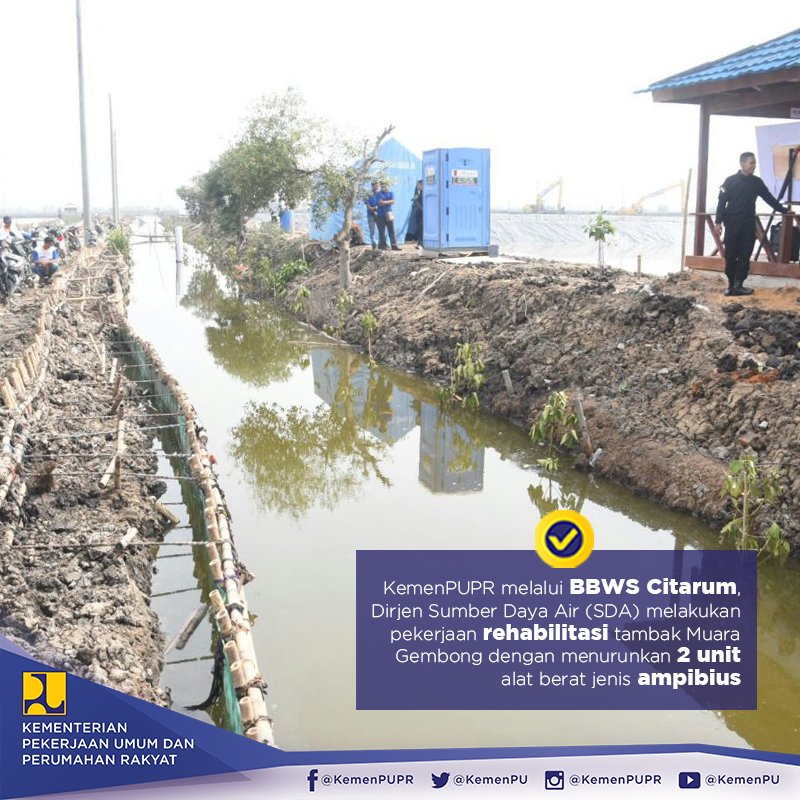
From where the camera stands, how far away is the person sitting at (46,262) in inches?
850

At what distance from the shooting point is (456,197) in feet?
67.4

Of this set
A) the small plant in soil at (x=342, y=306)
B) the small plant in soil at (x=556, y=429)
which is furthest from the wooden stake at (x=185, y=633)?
the small plant in soil at (x=342, y=306)

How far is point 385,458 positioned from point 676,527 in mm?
4191

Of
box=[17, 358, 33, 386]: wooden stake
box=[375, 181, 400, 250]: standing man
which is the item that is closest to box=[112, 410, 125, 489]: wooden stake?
box=[17, 358, 33, 386]: wooden stake

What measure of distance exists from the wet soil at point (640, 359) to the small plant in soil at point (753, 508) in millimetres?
201

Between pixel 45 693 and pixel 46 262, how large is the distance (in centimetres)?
1987

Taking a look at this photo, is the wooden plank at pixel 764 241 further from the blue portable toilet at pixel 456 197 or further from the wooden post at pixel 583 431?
the blue portable toilet at pixel 456 197

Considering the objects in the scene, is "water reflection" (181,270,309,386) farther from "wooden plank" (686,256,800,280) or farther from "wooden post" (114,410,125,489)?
"wooden plank" (686,256,800,280)

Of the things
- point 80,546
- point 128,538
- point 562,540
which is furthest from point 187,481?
point 562,540

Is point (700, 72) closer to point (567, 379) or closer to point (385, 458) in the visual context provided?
point (567, 379)

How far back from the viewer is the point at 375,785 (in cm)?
389

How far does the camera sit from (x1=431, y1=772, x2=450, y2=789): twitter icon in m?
3.91

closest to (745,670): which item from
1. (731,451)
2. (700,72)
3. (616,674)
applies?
(616,674)

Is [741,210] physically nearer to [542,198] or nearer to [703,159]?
[703,159]
